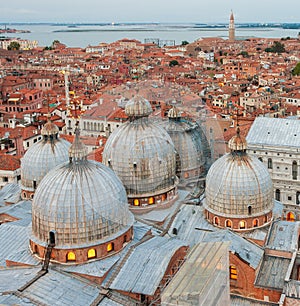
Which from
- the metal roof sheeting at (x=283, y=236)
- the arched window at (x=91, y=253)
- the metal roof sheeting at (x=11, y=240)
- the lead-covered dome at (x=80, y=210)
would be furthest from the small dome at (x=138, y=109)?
the metal roof sheeting at (x=283, y=236)

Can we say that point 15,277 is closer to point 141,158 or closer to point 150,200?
point 150,200

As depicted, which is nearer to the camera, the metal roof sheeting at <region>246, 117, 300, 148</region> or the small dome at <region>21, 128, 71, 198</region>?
the small dome at <region>21, 128, 71, 198</region>

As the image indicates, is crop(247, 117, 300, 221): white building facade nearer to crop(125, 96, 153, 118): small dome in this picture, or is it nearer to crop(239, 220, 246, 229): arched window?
crop(239, 220, 246, 229): arched window

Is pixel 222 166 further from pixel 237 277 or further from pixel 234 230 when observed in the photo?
pixel 237 277

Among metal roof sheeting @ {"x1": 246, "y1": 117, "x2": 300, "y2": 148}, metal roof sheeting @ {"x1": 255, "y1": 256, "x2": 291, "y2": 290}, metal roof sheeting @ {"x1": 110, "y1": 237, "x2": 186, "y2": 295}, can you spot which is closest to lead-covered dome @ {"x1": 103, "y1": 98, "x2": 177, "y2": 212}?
metal roof sheeting @ {"x1": 110, "y1": 237, "x2": 186, "y2": 295}

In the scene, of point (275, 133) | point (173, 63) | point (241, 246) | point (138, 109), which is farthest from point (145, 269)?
point (173, 63)

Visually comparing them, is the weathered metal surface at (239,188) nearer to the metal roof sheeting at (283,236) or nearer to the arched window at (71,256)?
the metal roof sheeting at (283,236)
